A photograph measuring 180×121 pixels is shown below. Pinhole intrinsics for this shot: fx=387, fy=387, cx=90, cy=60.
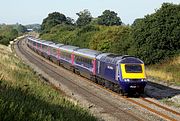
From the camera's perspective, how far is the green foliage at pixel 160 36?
129 ft

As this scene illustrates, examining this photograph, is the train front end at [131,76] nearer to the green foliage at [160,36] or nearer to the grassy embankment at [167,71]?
the grassy embankment at [167,71]

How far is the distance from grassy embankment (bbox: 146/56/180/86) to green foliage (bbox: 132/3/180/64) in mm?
1177

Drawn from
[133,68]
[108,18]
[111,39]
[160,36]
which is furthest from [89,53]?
[108,18]

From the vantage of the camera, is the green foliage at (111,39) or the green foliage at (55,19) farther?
the green foliage at (55,19)

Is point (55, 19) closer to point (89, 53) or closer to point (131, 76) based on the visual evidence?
point (89, 53)

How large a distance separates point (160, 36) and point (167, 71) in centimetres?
566

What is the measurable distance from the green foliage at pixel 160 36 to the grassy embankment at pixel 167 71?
1.18 metres

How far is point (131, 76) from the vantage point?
80.1 feet

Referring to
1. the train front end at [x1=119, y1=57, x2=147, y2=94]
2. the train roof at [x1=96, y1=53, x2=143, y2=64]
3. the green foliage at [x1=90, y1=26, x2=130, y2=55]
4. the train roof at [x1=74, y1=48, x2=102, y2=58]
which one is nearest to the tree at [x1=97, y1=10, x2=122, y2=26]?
the green foliage at [x1=90, y1=26, x2=130, y2=55]

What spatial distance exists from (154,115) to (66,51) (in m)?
27.9

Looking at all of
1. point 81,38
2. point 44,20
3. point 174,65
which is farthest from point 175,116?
point 44,20

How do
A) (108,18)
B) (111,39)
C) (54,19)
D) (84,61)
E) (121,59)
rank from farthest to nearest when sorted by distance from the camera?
(54,19)
(108,18)
(111,39)
(84,61)
(121,59)

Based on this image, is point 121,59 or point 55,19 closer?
point 121,59

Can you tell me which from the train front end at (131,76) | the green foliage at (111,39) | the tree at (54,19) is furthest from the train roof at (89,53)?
the tree at (54,19)
